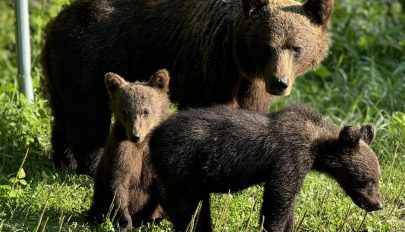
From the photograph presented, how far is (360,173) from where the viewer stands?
7312 mm

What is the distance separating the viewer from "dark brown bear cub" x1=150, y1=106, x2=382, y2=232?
23.2 feet

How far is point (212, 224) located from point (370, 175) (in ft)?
4.39

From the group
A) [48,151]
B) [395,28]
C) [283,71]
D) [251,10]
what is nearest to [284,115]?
[283,71]

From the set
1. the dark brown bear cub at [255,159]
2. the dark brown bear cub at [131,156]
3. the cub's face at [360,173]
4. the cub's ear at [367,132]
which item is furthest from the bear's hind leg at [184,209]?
the cub's ear at [367,132]

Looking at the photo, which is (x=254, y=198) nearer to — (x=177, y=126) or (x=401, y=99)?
(x=177, y=126)

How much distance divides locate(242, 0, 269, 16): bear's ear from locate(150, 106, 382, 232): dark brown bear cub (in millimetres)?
1234

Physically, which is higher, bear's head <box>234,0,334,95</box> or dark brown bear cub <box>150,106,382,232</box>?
bear's head <box>234,0,334,95</box>

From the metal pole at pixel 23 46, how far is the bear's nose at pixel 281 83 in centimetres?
346

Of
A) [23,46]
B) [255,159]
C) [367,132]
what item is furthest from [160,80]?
[23,46]

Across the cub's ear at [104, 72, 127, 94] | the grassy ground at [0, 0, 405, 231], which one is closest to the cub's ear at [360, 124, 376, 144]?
the grassy ground at [0, 0, 405, 231]

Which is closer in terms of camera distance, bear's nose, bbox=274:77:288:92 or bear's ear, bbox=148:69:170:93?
bear's nose, bbox=274:77:288:92

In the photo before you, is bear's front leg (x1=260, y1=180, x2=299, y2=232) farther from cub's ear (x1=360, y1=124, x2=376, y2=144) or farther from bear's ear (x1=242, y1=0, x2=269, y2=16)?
bear's ear (x1=242, y1=0, x2=269, y2=16)

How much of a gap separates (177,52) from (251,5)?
96cm

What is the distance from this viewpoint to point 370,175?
7.31 metres
